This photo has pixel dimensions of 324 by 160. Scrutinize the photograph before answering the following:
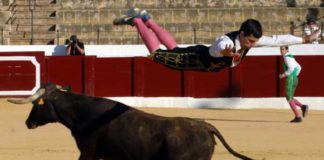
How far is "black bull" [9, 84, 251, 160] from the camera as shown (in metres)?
5.14

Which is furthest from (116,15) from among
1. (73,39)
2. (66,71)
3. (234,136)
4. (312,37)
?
(312,37)

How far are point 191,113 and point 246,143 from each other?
13.5 ft

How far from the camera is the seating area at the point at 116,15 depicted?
1892 cm

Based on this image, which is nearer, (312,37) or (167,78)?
(312,37)

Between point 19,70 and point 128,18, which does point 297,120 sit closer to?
point 19,70

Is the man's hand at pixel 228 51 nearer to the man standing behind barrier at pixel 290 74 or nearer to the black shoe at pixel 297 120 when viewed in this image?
the man standing behind barrier at pixel 290 74

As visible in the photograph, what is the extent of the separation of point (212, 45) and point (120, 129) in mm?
900

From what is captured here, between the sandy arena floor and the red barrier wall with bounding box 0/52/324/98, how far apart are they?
42.0 inches

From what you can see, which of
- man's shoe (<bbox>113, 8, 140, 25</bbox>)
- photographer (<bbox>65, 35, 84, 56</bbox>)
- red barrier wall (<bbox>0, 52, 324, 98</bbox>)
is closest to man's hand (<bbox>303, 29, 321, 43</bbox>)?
man's shoe (<bbox>113, 8, 140, 25</bbox>)

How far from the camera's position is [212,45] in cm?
516

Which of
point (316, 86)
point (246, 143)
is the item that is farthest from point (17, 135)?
point (316, 86)

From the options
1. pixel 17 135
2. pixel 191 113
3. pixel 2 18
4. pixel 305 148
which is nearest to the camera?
pixel 305 148

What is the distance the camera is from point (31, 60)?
48.4 ft

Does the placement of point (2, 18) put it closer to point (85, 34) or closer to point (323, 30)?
point (85, 34)
